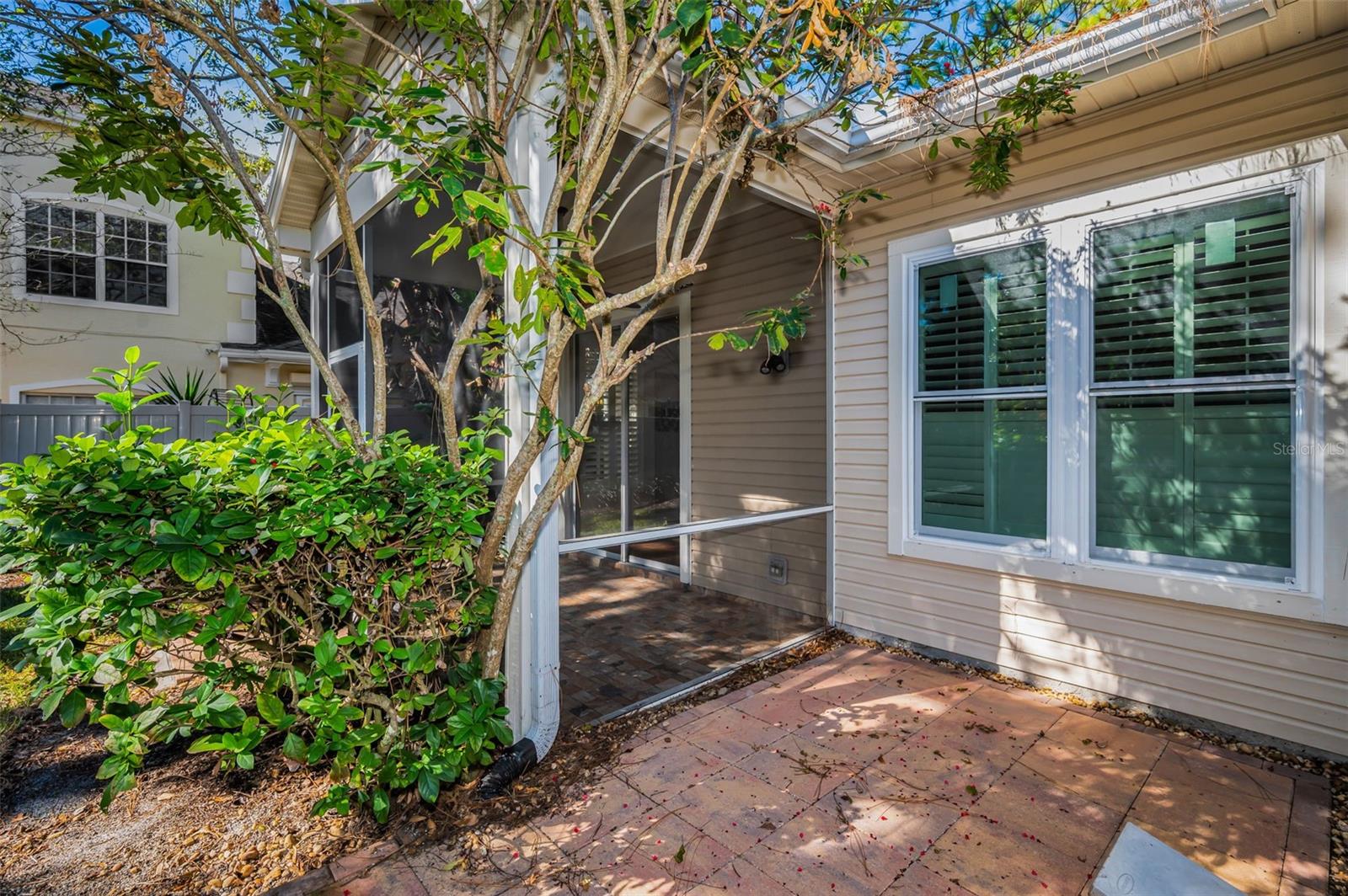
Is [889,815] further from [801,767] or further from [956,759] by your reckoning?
[956,759]

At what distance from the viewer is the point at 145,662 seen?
172cm

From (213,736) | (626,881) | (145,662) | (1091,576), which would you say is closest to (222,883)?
(213,736)

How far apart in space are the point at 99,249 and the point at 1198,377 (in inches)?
469

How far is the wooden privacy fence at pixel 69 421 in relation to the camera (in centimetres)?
566

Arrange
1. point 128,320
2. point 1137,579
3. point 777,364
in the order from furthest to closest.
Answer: point 128,320, point 777,364, point 1137,579

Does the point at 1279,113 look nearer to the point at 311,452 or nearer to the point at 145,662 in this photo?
the point at 311,452

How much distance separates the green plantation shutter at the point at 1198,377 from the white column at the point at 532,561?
9.10 ft

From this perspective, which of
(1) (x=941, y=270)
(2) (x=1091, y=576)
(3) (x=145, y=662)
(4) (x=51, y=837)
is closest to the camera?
(3) (x=145, y=662)

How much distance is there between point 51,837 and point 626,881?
200cm

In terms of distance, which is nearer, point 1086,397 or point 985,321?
point 1086,397

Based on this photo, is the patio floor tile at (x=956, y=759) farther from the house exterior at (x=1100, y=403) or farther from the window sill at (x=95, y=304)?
the window sill at (x=95, y=304)

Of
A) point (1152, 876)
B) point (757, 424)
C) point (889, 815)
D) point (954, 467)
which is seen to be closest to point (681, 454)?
point (757, 424)

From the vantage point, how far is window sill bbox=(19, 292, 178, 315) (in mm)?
7676

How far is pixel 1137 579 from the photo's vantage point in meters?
2.87
